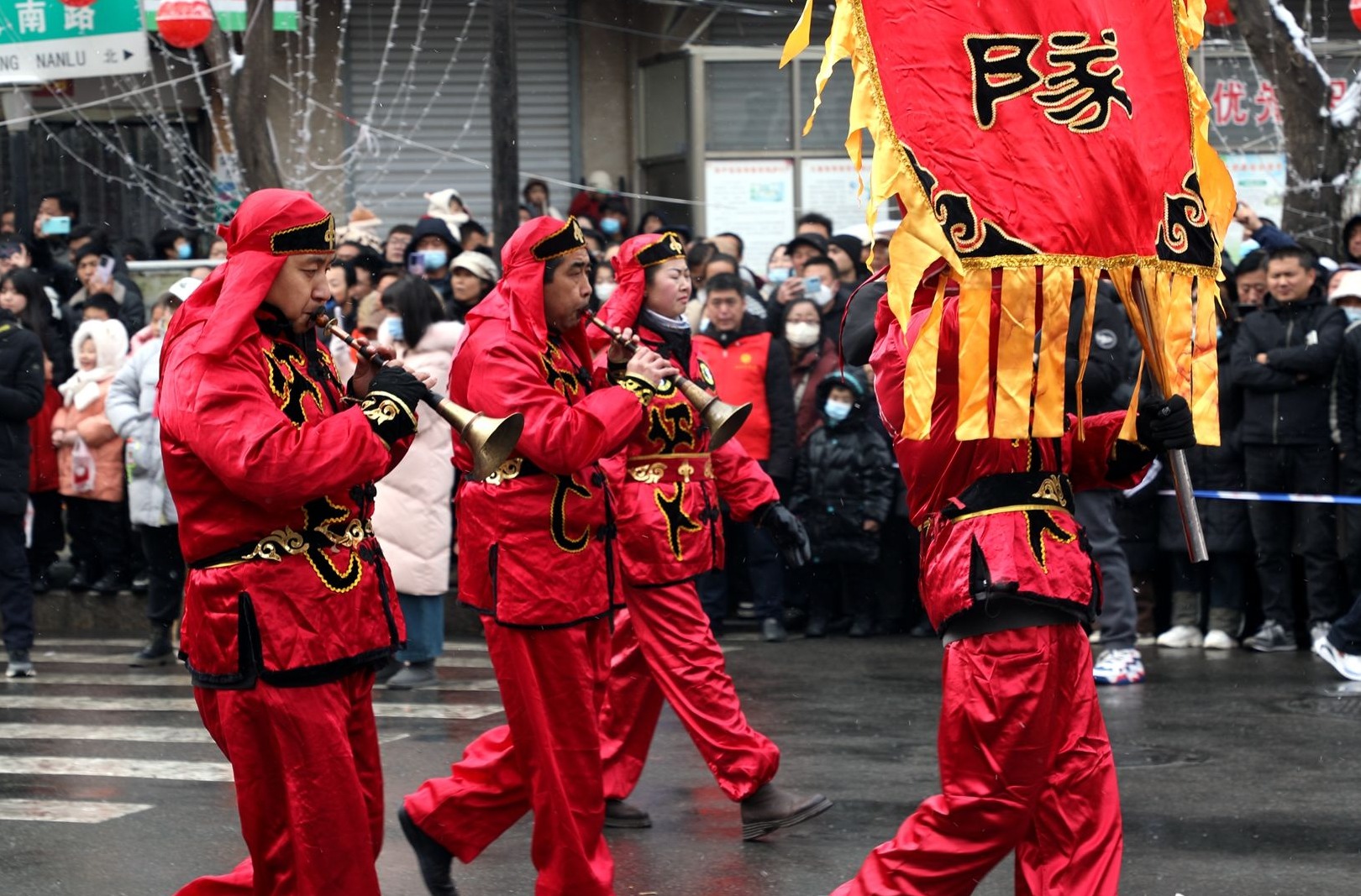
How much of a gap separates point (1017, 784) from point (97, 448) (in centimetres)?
882

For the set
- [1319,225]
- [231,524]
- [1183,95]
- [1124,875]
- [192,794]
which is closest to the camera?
[231,524]

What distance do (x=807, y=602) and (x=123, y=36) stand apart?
7144 millimetres

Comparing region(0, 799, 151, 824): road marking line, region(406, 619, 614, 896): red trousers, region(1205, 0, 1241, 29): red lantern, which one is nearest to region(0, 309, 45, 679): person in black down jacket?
region(0, 799, 151, 824): road marking line

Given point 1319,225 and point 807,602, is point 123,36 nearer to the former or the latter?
point 807,602

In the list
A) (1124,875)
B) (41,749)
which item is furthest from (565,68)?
(1124,875)

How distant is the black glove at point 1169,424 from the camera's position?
16.1 feet

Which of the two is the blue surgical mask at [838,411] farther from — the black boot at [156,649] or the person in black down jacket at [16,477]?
the person in black down jacket at [16,477]

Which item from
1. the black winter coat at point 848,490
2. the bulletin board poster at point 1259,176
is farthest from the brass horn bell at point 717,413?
the bulletin board poster at point 1259,176

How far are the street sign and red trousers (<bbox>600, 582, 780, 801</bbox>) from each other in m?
9.62

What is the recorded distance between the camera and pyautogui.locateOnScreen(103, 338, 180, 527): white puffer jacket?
36.4ft

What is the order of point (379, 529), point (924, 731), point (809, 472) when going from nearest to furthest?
point (924, 731)
point (379, 529)
point (809, 472)

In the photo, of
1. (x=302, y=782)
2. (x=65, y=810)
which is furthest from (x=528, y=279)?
(x=65, y=810)

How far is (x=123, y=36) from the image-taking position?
15.2 meters

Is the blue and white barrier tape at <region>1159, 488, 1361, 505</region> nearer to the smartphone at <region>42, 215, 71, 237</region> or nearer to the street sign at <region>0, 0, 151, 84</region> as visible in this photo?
the street sign at <region>0, 0, 151, 84</region>
